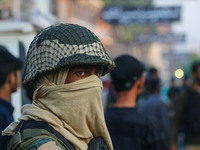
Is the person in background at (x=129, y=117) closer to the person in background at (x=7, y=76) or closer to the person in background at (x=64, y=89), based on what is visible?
the person in background at (x=7, y=76)

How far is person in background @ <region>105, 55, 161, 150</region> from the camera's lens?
9.82 ft

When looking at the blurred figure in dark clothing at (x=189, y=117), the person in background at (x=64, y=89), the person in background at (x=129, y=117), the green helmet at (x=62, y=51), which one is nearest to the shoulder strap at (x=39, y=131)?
the person in background at (x=64, y=89)

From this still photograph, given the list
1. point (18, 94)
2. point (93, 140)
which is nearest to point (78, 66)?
point (93, 140)

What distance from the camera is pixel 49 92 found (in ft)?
5.88

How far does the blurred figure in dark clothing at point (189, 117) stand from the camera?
4.79 metres

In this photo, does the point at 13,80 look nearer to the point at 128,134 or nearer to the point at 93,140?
the point at 128,134

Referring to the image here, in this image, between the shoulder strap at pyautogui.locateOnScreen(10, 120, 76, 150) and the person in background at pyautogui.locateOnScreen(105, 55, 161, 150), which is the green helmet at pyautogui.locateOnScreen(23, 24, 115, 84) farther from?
the person in background at pyautogui.locateOnScreen(105, 55, 161, 150)

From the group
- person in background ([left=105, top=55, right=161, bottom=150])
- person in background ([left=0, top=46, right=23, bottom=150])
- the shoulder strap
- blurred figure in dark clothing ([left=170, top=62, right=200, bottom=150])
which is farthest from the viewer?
blurred figure in dark clothing ([left=170, top=62, right=200, bottom=150])

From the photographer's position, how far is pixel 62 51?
69.7 inches

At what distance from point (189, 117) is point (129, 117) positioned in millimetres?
1963

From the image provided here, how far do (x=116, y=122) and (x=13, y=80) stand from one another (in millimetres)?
944

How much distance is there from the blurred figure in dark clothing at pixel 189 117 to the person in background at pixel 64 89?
3115 mm

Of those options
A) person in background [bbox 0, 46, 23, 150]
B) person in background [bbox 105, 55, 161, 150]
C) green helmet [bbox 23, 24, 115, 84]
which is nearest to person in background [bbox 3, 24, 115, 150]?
green helmet [bbox 23, 24, 115, 84]

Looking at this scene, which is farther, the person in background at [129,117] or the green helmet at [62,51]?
the person in background at [129,117]
